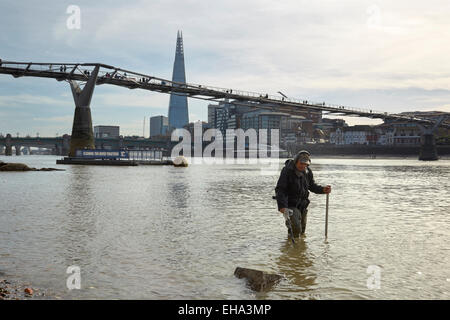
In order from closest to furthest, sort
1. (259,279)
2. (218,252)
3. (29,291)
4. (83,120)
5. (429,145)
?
(29,291), (259,279), (218,252), (83,120), (429,145)

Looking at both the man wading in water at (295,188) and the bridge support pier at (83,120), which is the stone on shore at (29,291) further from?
the bridge support pier at (83,120)

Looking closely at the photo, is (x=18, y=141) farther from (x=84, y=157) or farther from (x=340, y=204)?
(x=340, y=204)

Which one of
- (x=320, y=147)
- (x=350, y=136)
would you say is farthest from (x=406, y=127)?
(x=320, y=147)

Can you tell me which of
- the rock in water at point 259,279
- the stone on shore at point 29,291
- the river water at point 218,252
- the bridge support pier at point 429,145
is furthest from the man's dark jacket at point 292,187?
the bridge support pier at point 429,145

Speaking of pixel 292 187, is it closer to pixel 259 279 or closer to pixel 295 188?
pixel 295 188

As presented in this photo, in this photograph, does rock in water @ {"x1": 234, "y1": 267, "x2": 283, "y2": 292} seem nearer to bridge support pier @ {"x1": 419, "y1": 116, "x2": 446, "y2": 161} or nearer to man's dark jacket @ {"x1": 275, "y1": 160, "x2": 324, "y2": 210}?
man's dark jacket @ {"x1": 275, "y1": 160, "x2": 324, "y2": 210}

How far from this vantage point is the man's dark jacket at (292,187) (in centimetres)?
875

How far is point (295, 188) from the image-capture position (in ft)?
29.5

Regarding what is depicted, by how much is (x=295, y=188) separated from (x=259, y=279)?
10.4ft

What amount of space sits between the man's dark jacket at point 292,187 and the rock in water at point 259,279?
7.77 feet

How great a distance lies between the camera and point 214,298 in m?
5.77

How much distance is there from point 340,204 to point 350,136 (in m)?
191

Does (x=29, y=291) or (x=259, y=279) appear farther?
(x=259, y=279)

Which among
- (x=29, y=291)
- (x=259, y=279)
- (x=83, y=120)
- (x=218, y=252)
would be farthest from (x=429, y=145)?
(x=29, y=291)
